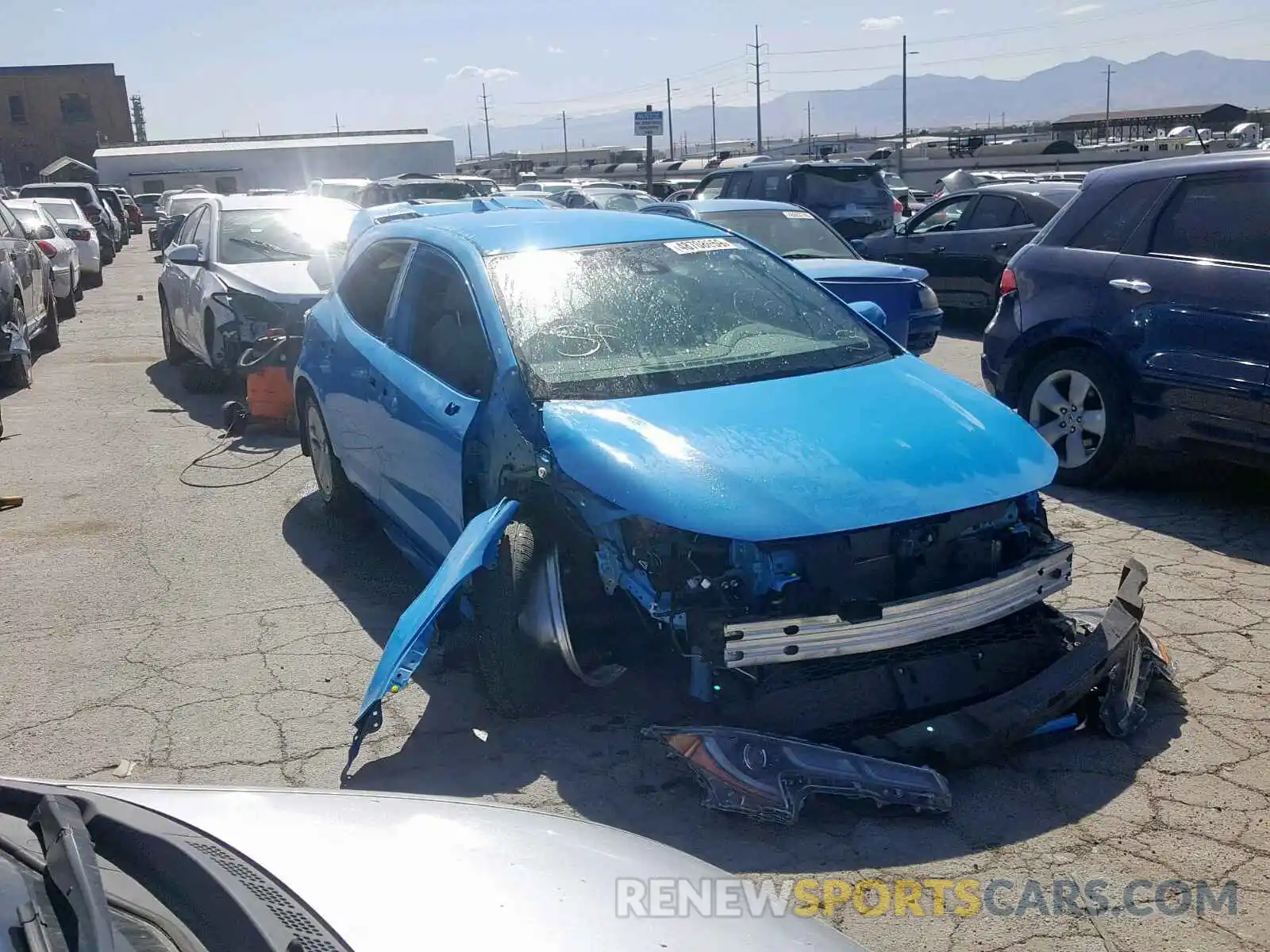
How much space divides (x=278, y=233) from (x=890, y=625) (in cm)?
856

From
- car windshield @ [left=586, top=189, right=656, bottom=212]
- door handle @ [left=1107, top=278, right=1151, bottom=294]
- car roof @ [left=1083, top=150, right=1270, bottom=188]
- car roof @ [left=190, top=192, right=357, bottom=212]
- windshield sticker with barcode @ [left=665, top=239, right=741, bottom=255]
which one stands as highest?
car roof @ [left=1083, top=150, right=1270, bottom=188]

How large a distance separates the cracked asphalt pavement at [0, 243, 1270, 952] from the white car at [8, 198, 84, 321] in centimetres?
847

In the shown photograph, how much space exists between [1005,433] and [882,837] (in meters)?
1.51

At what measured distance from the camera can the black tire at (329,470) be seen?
6.23 metres

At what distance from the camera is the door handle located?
639 centimetres

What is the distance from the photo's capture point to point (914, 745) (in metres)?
3.58

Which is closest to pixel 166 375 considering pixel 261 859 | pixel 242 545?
pixel 242 545

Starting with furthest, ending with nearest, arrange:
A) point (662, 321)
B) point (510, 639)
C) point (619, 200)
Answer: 1. point (619, 200)
2. point (662, 321)
3. point (510, 639)

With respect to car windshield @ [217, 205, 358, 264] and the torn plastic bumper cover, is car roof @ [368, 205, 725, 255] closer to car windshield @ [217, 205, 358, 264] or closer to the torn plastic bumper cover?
the torn plastic bumper cover

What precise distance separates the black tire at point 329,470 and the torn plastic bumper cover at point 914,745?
302 centimetres

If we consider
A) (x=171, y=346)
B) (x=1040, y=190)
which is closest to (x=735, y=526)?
(x=171, y=346)

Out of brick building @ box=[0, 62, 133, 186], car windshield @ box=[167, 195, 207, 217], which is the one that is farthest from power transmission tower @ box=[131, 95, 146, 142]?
car windshield @ box=[167, 195, 207, 217]

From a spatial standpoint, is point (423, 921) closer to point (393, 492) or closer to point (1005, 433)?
point (1005, 433)

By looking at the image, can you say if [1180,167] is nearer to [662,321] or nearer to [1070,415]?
[1070,415]
